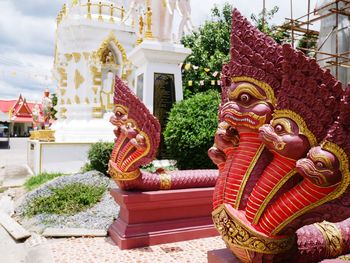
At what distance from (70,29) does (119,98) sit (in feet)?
30.1

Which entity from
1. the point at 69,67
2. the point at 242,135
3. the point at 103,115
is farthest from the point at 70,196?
the point at 69,67

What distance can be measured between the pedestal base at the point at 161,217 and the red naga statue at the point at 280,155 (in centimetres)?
226

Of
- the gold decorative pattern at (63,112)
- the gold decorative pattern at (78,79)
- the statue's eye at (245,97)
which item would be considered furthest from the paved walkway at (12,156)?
the statue's eye at (245,97)

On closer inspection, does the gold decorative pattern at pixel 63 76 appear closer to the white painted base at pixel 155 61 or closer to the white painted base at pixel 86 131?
the white painted base at pixel 86 131

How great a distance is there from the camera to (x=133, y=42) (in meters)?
13.5

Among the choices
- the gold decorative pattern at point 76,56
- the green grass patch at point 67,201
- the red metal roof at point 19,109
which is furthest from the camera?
the red metal roof at point 19,109

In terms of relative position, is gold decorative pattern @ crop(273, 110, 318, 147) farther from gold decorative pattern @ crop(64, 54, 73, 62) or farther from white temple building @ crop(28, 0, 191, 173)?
gold decorative pattern @ crop(64, 54, 73, 62)

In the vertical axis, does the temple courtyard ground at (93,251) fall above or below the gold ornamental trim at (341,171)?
below

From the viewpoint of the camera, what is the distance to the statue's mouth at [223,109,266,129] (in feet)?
8.02

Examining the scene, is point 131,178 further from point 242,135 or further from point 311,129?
point 311,129

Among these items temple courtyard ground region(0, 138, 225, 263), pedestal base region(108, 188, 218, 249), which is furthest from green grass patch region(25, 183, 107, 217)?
pedestal base region(108, 188, 218, 249)

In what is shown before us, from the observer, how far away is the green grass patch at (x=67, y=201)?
6197 mm

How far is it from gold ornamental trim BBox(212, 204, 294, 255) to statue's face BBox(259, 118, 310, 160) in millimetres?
551

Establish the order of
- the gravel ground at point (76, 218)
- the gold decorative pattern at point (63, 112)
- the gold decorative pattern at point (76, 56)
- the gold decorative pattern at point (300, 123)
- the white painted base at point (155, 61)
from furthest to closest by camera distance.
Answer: the gold decorative pattern at point (63, 112)
the gold decorative pattern at point (76, 56)
the white painted base at point (155, 61)
the gravel ground at point (76, 218)
the gold decorative pattern at point (300, 123)
